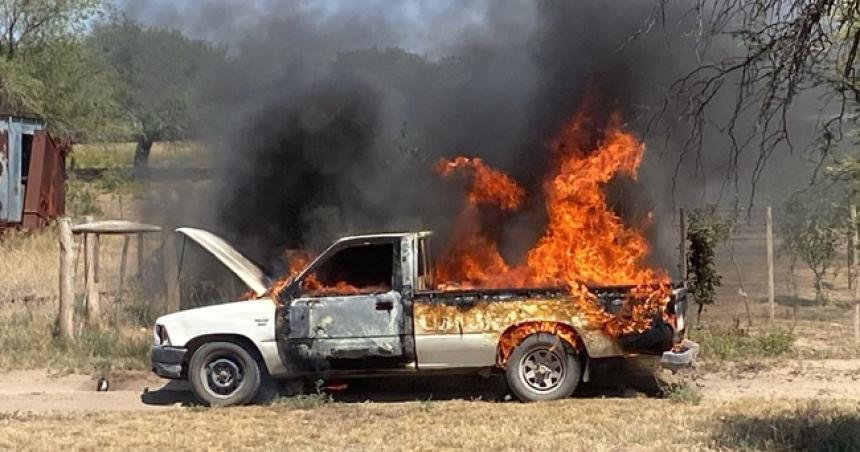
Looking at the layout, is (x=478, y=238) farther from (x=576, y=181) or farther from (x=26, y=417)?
(x=26, y=417)

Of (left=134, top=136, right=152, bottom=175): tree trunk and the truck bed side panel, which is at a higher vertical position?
(left=134, top=136, right=152, bottom=175): tree trunk

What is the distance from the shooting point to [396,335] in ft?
30.7

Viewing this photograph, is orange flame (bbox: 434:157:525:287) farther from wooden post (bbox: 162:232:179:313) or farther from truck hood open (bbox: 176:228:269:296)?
wooden post (bbox: 162:232:179:313)

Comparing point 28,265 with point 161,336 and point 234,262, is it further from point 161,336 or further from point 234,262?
point 161,336

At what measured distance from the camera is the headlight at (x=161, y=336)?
32.0 feet

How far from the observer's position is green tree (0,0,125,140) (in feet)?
95.9

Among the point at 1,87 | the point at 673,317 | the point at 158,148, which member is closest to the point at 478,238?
the point at 673,317

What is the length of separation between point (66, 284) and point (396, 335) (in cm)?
589

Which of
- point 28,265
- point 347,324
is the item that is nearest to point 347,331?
point 347,324

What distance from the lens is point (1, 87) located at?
26797 millimetres

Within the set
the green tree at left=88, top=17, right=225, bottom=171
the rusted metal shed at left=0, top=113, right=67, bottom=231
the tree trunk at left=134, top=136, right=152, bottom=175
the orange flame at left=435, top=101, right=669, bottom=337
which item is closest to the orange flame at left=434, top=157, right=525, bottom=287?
the orange flame at left=435, top=101, right=669, bottom=337

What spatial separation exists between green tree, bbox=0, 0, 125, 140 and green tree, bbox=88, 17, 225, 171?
2895 mm

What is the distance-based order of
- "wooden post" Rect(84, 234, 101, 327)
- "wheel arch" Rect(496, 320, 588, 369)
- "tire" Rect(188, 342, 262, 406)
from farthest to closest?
"wooden post" Rect(84, 234, 101, 327) < "tire" Rect(188, 342, 262, 406) < "wheel arch" Rect(496, 320, 588, 369)

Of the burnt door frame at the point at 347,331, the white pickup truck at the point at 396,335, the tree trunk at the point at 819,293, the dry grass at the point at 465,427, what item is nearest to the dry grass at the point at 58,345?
the white pickup truck at the point at 396,335
